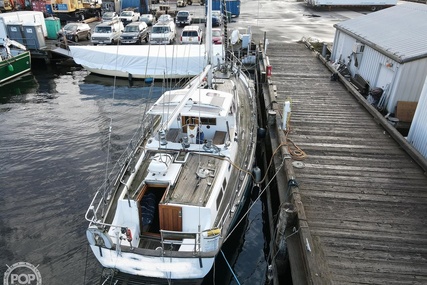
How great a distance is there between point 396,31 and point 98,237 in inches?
811

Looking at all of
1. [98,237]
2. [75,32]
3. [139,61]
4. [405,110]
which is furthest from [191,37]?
[98,237]

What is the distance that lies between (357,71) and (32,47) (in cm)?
3016

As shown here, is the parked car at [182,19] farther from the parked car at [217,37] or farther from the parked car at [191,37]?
the parked car at [217,37]

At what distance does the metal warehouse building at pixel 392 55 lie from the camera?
637 inches

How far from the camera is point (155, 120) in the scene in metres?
15.7

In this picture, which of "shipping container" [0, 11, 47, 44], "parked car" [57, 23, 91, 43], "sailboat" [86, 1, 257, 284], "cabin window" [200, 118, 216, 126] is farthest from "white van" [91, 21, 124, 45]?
"cabin window" [200, 118, 216, 126]

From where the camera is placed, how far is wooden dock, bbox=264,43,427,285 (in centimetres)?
824

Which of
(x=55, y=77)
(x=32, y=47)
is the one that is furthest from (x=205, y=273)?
(x=32, y=47)

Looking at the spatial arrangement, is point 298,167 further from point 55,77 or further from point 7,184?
point 55,77

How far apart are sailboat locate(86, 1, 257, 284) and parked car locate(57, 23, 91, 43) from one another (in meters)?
26.9

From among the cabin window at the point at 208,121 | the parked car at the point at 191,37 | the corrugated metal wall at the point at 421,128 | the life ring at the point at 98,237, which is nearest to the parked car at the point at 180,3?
the parked car at the point at 191,37

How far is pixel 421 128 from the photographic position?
13180 mm

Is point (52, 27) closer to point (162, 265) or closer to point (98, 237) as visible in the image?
point (98, 237)

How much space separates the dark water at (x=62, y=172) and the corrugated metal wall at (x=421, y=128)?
6933 mm
